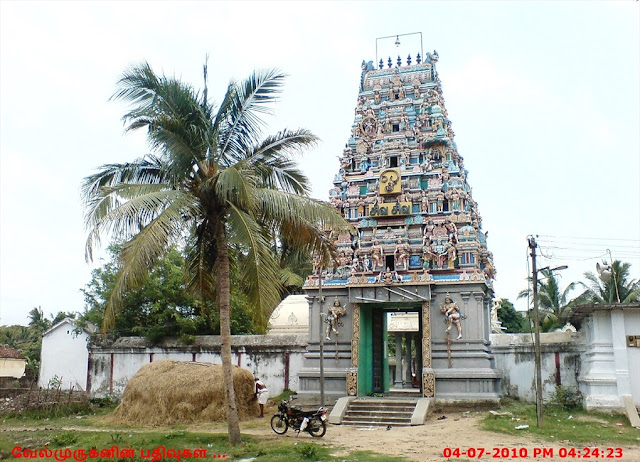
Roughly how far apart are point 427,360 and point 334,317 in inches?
133

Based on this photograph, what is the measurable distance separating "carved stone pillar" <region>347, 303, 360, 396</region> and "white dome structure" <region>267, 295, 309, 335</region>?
564 cm

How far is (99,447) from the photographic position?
13.5m

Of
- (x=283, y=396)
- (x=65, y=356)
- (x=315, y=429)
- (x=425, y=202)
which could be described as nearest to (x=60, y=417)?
(x=65, y=356)

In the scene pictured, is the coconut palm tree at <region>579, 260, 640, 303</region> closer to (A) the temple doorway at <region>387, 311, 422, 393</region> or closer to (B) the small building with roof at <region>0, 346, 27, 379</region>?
(A) the temple doorway at <region>387, 311, 422, 393</region>

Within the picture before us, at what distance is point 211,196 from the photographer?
45.0 feet

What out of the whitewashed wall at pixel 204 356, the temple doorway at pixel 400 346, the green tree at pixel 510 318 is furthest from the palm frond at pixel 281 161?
the green tree at pixel 510 318

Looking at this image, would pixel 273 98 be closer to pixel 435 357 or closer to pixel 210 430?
pixel 210 430

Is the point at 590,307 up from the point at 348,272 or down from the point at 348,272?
down

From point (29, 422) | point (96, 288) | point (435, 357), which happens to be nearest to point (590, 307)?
point (435, 357)

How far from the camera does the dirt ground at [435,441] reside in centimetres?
1284

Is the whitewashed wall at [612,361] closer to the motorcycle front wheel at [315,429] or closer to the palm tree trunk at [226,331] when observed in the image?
the motorcycle front wheel at [315,429]

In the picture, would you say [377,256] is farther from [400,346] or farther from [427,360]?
[400,346]

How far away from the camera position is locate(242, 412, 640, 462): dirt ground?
42.1ft

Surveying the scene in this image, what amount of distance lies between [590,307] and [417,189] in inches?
270
